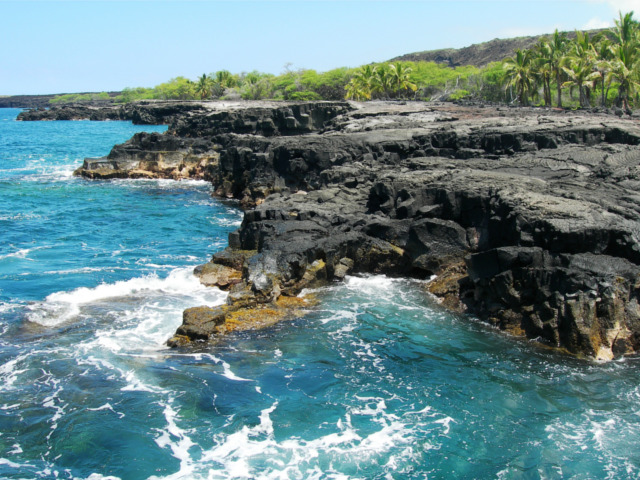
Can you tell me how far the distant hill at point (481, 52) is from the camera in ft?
501

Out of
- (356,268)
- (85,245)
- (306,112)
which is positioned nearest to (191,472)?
(356,268)

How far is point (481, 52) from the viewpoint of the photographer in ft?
551

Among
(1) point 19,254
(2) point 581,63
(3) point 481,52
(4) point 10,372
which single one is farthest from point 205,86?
(4) point 10,372

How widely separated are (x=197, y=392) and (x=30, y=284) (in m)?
12.1

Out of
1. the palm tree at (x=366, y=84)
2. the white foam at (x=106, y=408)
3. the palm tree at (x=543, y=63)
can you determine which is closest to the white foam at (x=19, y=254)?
the white foam at (x=106, y=408)

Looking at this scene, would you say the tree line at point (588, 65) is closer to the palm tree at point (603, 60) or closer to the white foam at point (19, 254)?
the palm tree at point (603, 60)

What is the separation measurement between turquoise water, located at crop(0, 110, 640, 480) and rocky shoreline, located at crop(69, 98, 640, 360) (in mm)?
982

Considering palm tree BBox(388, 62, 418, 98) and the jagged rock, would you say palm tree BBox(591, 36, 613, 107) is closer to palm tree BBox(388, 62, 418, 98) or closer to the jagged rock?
palm tree BBox(388, 62, 418, 98)

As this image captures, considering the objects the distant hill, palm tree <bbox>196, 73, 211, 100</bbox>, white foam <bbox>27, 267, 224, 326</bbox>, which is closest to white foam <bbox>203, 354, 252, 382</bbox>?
white foam <bbox>27, 267, 224, 326</bbox>

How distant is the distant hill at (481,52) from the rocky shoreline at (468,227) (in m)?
122

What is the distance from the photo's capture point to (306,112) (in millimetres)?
61000

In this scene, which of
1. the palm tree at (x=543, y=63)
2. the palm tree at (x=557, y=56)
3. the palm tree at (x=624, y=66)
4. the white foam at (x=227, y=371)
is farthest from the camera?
the palm tree at (x=543, y=63)

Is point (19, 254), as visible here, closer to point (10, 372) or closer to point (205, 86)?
point (10, 372)

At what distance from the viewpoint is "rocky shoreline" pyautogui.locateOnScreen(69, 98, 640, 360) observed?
1575cm
